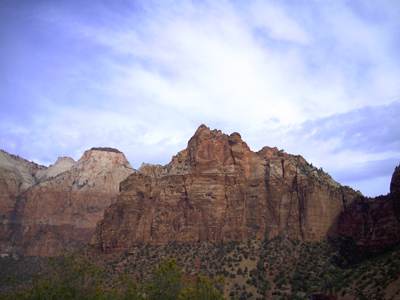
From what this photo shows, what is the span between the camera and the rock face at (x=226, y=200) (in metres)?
69.9

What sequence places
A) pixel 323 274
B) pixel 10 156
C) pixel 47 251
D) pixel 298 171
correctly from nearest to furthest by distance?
pixel 323 274
pixel 298 171
pixel 47 251
pixel 10 156

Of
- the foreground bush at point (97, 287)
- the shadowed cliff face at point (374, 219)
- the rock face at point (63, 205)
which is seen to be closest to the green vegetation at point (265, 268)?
the foreground bush at point (97, 287)

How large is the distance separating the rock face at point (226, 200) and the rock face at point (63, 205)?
4706 centimetres

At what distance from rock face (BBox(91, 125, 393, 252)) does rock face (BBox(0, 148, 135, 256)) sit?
47.1 metres

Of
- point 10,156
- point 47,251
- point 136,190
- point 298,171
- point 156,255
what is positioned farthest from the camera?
point 10,156

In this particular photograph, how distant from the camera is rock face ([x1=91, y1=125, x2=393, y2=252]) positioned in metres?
69.9

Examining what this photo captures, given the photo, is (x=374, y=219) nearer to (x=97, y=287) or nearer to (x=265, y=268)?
(x=265, y=268)

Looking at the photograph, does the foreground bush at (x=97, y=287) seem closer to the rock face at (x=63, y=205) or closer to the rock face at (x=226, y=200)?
the rock face at (x=226, y=200)

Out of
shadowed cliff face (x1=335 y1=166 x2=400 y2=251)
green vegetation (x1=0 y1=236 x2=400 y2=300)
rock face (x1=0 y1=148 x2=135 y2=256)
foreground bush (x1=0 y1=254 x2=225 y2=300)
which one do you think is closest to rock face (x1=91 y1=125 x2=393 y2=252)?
shadowed cliff face (x1=335 y1=166 x2=400 y2=251)

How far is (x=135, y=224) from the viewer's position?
78438 mm

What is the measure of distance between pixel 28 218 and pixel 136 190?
64.7m

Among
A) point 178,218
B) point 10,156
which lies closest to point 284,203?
point 178,218

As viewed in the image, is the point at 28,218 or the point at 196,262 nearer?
the point at 196,262

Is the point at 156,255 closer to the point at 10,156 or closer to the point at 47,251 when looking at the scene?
the point at 47,251
